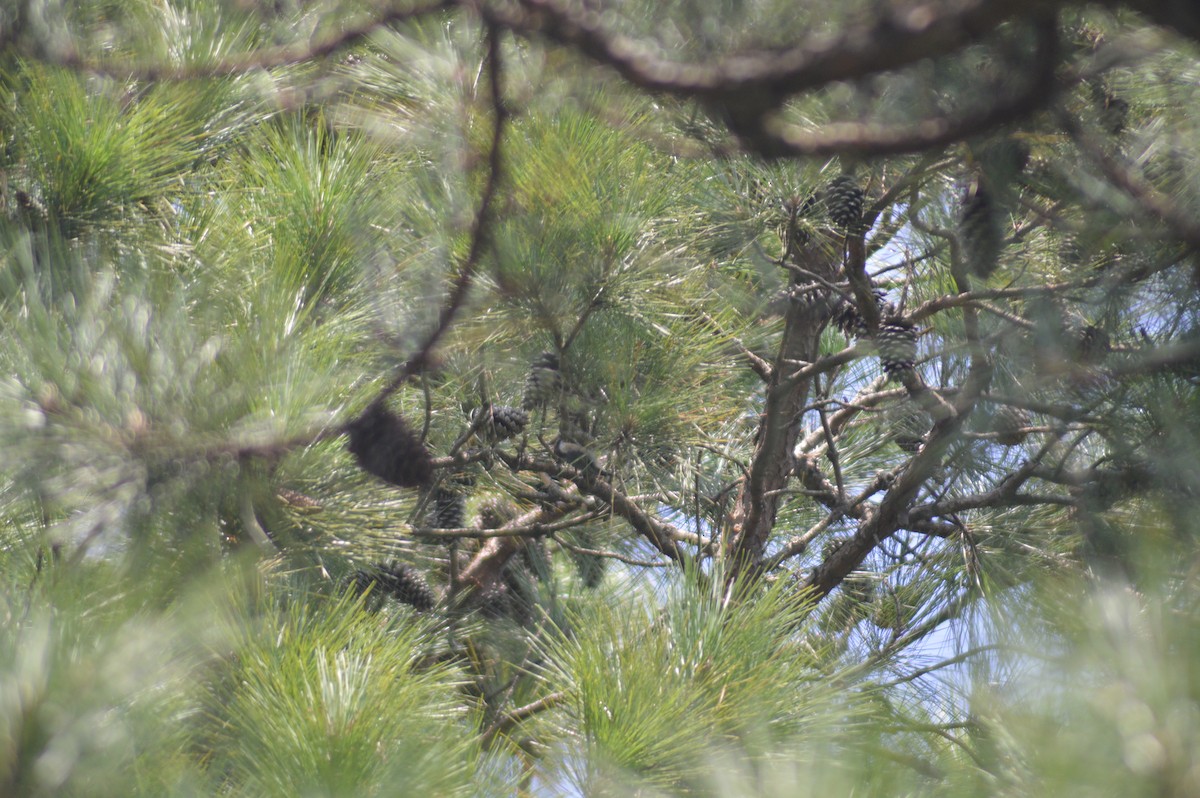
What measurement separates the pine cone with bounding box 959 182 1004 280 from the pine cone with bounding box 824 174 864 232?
8.0 inches

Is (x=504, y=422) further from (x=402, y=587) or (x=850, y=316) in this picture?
(x=850, y=316)

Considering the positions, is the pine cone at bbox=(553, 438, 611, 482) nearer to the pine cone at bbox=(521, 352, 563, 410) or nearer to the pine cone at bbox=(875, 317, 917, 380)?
the pine cone at bbox=(521, 352, 563, 410)

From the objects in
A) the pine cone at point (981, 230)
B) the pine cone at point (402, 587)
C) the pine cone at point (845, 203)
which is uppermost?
the pine cone at point (845, 203)

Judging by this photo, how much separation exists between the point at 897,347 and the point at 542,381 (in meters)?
0.39

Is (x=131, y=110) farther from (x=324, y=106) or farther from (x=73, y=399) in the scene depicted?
(x=73, y=399)

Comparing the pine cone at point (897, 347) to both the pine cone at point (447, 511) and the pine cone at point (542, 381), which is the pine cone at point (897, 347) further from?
the pine cone at point (447, 511)

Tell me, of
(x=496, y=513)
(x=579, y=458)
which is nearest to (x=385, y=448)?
(x=579, y=458)

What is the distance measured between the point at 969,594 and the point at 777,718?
0.66m

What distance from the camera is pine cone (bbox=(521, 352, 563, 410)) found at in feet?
3.84

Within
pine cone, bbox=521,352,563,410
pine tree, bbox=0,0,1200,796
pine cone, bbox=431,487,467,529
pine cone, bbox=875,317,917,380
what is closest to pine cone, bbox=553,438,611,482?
pine tree, bbox=0,0,1200,796

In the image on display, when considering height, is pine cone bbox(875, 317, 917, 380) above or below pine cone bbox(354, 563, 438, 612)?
above

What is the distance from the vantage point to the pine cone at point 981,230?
0.96 m

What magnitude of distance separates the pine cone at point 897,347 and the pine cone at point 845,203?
0.40 ft

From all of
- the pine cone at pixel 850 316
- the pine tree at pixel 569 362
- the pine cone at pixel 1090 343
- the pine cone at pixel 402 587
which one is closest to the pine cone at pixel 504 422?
the pine tree at pixel 569 362
